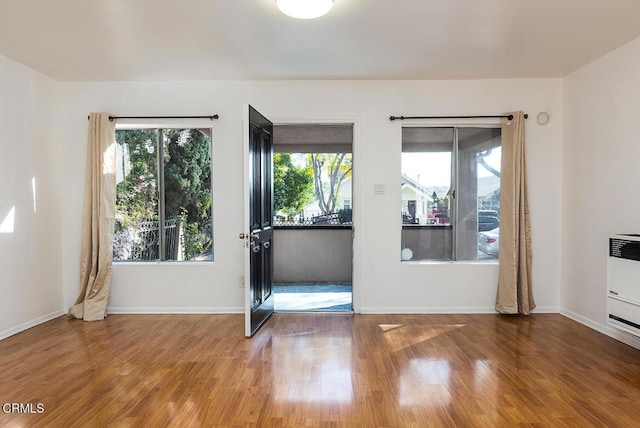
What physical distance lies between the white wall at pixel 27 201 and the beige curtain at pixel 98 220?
1.10 ft

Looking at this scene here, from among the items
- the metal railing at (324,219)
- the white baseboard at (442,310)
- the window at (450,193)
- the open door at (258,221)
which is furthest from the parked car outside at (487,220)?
the metal railing at (324,219)

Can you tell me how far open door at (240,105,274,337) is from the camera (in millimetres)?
3375

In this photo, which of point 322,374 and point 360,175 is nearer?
point 322,374

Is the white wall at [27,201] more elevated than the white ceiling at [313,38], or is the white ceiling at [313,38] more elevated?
the white ceiling at [313,38]

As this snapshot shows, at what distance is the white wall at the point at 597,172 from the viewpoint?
3172 mm

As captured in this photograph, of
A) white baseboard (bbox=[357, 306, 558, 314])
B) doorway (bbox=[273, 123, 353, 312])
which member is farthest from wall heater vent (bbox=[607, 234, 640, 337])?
doorway (bbox=[273, 123, 353, 312])

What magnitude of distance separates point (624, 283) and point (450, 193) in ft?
5.83

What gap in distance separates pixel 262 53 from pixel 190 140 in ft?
4.68

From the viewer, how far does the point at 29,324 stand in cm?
364

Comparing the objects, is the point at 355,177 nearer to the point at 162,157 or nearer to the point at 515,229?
the point at 515,229

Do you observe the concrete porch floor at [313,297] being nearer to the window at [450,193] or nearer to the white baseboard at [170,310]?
the white baseboard at [170,310]

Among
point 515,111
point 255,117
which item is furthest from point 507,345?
point 255,117

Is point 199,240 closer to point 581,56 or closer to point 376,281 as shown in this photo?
point 376,281

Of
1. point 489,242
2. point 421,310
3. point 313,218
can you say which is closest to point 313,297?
point 421,310
